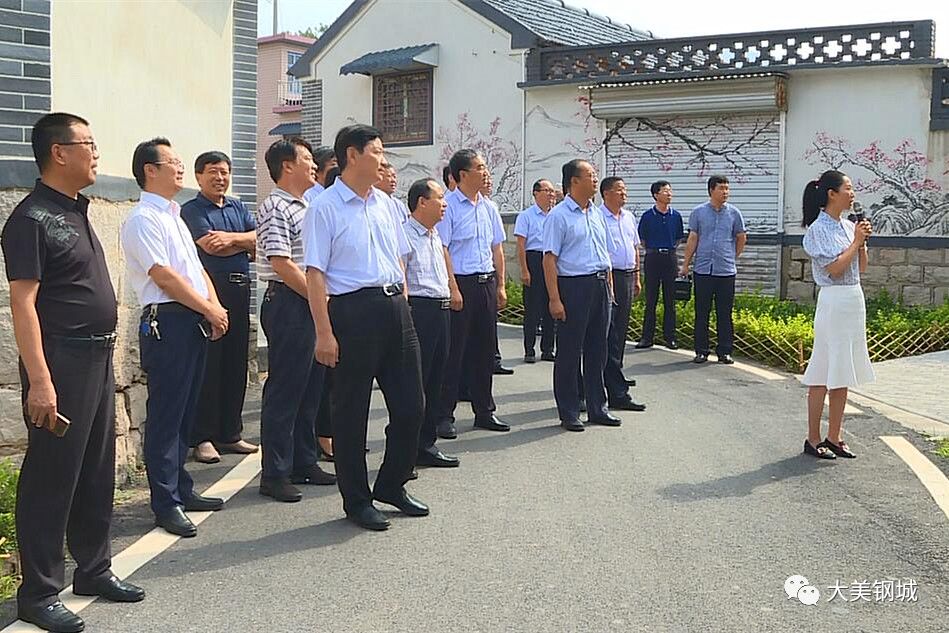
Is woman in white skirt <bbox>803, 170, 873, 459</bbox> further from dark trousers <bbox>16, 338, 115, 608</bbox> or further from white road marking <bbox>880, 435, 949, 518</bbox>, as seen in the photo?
dark trousers <bbox>16, 338, 115, 608</bbox>

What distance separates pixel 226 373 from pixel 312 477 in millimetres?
1099

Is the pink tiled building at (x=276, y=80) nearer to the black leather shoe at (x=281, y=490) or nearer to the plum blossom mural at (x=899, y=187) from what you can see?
the plum blossom mural at (x=899, y=187)

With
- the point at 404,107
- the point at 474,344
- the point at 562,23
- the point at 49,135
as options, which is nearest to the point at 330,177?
the point at 474,344

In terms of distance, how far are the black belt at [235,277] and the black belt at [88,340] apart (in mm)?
2466

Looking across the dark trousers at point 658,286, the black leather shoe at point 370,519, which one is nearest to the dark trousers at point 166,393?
the black leather shoe at point 370,519

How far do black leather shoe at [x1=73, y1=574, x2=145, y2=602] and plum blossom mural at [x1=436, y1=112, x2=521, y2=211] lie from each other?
43.5 ft

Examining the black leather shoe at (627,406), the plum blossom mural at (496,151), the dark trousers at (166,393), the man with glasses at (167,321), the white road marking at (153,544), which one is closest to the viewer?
the white road marking at (153,544)

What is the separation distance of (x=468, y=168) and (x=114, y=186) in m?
2.49

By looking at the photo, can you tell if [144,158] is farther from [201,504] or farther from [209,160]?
[201,504]

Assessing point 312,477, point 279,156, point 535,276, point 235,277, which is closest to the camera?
point 279,156

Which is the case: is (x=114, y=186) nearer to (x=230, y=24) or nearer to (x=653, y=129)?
(x=230, y=24)

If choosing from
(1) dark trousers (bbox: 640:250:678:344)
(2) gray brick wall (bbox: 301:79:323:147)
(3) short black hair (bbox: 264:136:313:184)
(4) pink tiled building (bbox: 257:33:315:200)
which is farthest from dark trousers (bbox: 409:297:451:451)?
(4) pink tiled building (bbox: 257:33:315:200)

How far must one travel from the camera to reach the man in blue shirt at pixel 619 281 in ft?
28.9

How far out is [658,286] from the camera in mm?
12258
